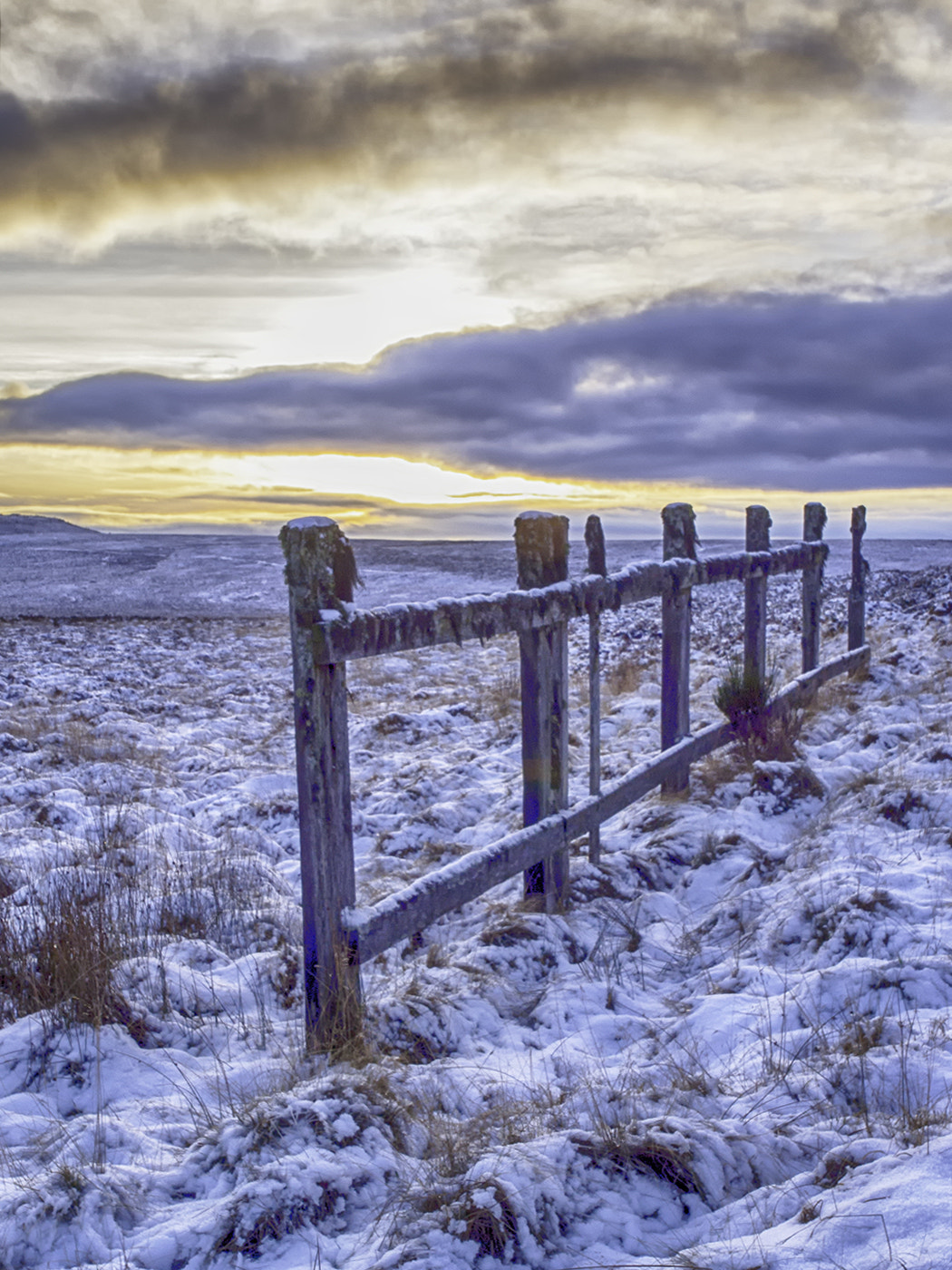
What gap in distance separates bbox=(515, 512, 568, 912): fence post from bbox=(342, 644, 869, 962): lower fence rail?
6.3 inches

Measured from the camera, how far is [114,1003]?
12.4ft

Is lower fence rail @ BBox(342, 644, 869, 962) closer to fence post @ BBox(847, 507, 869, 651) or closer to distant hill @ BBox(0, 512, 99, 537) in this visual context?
fence post @ BBox(847, 507, 869, 651)

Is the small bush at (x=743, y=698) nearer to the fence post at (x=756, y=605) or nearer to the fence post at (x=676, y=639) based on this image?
the fence post at (x=756, y=605)

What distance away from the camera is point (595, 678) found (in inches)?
227

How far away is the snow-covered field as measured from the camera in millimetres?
2393

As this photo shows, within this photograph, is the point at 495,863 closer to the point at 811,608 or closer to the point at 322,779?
the point at 322,779

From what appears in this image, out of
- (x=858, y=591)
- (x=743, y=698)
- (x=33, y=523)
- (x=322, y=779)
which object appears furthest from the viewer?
(x=33, y=523)

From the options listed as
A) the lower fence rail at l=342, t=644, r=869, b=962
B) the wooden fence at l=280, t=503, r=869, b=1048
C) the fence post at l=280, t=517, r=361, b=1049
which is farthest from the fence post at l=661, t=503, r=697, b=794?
the fence post at l=280, t=517, r=361, b=1049

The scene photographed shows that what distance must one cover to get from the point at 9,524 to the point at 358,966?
4689 inches

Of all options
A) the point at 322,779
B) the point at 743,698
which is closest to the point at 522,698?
the point at 322,779

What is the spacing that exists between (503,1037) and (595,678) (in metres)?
2.57

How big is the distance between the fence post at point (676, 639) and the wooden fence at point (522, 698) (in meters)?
0.01

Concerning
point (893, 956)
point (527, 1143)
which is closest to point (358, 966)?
point (527, 1143)

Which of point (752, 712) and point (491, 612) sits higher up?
point (491, 612)
